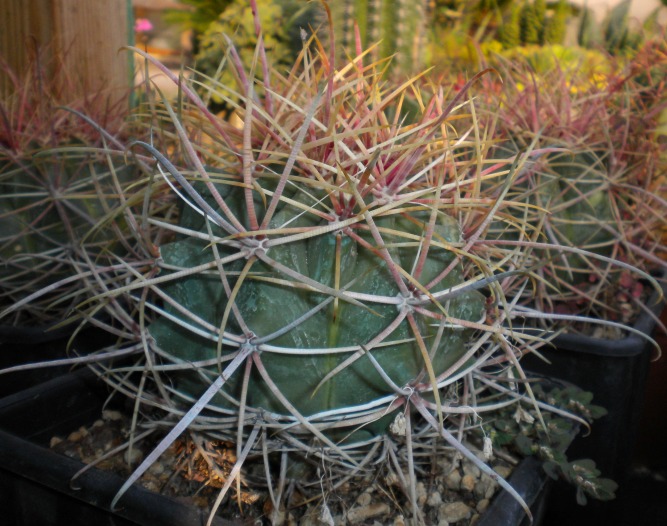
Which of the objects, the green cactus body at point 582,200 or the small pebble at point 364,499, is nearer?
the small pebble at point 364,499

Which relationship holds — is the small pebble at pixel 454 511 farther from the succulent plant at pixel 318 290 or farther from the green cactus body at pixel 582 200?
the green cactus body at pixel 582 200

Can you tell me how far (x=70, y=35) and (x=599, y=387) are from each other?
0.99m

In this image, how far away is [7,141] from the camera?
0.90 metres

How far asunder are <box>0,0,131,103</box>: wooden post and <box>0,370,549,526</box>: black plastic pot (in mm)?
591

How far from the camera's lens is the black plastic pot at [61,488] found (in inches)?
19.8

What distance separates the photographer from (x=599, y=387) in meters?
0.86

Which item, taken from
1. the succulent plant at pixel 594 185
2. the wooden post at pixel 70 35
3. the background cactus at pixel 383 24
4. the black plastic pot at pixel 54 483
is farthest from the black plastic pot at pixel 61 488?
the background cactus at pixel 383 24

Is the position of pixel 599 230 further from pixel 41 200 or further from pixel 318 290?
pixel 41 200

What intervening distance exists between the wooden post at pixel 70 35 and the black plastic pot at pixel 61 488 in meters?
0.59

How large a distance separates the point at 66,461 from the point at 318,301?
256 mm

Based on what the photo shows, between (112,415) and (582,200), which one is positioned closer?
(112,415)

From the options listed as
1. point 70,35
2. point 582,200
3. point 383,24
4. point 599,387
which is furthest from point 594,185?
point 383,24

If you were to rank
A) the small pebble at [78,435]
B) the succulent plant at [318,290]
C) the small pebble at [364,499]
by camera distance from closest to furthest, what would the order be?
1. the succulent plant at [318,290]
2. the small pebble at [364,499]
3. the small pebble at [78,435]

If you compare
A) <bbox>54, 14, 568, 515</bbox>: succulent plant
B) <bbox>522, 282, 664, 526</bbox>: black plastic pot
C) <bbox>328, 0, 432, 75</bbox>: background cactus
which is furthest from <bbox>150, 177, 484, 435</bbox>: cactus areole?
<bbox>328, 0, 432, 75</bbox>: background cactus
